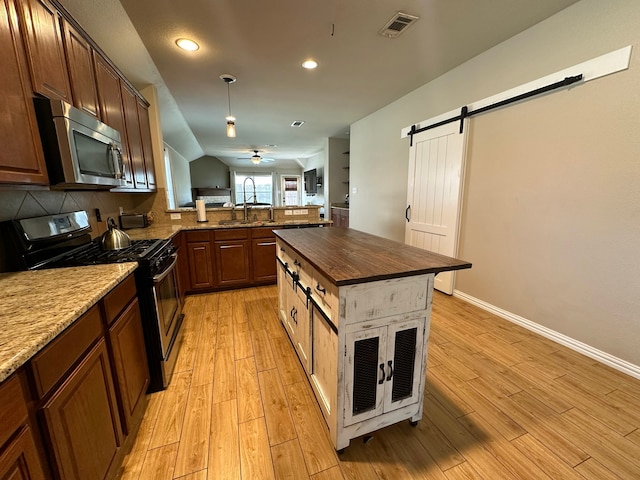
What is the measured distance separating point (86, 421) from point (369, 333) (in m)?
1.15

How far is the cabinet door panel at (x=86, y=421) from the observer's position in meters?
0.82

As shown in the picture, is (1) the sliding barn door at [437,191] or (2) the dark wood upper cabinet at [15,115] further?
(1) the sliding barn door at [437,191]

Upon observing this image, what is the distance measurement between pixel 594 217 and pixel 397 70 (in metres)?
2.36

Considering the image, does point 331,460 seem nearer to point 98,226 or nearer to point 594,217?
point 594,217

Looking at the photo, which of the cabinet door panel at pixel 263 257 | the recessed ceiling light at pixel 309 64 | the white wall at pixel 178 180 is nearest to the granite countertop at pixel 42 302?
the cabinet door panel at pixel 263 257

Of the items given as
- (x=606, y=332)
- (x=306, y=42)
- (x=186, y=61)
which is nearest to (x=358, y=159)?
(x=306, y=42)

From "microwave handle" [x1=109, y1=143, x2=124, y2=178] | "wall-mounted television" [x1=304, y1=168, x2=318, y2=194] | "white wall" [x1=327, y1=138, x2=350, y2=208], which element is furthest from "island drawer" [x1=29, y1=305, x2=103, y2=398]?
"wall-mounted television" [x1=304, y1=168, x2=318, y2=194]

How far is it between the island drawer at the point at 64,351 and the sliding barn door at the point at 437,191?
10.5ft

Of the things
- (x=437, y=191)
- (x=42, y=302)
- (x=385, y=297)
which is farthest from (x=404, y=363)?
(x=437, y=191)

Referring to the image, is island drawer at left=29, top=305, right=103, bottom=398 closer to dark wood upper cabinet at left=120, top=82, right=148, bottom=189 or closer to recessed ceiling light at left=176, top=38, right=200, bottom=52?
dark wood upper cabinet at left=120, top=82, right=148, bottom=189

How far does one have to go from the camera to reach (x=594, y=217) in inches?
78.0

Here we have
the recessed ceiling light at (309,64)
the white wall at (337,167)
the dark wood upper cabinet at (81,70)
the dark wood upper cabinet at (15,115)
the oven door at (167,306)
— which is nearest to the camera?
the dark wood upper cabinet at (15,115)

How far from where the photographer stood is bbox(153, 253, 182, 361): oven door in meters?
1.73

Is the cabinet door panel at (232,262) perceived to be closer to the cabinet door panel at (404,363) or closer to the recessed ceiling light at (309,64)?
the recessed ceiling light at (309,64)
